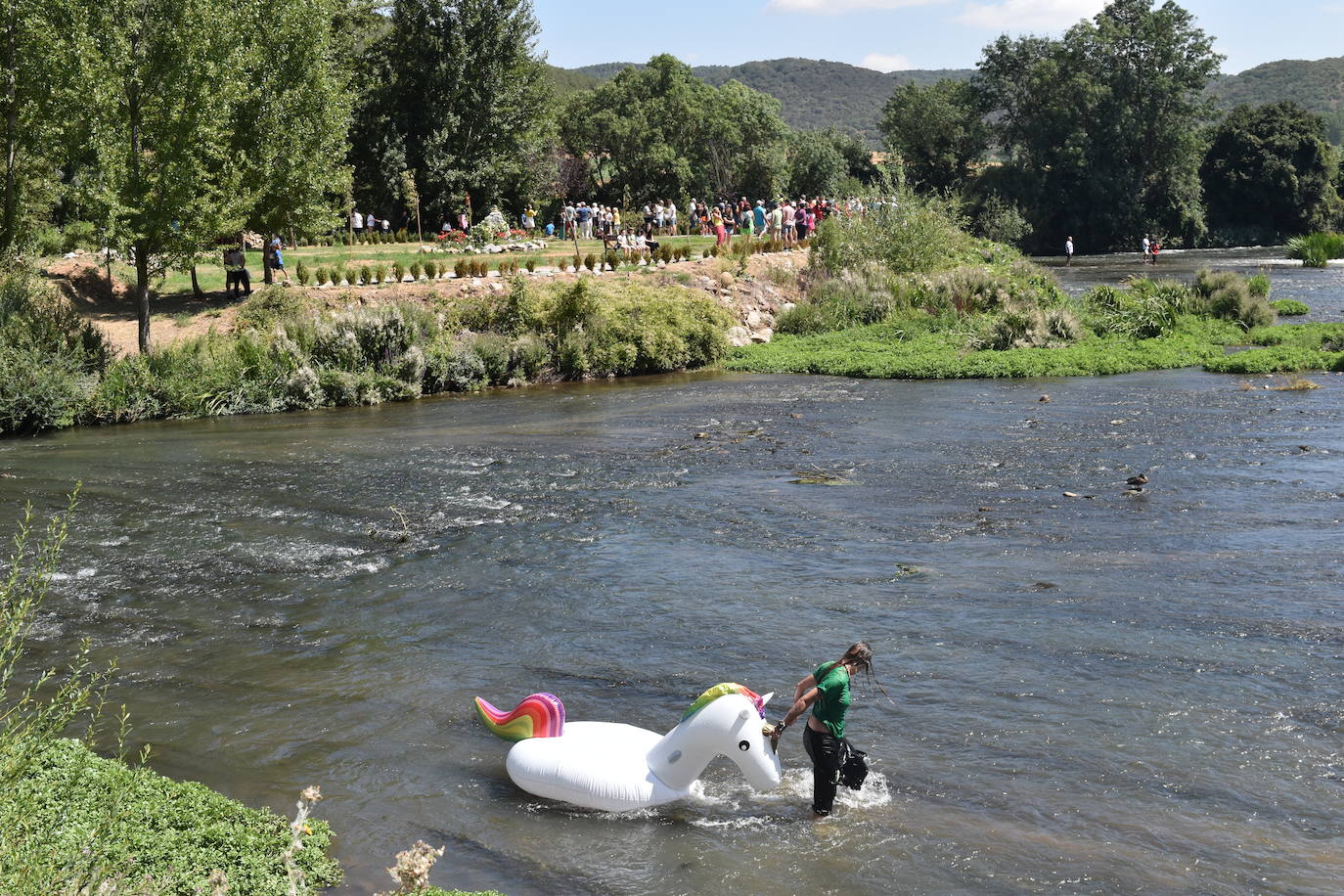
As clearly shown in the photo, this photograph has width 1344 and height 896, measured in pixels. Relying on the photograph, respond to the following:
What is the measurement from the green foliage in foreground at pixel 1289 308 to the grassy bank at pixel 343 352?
19775mm

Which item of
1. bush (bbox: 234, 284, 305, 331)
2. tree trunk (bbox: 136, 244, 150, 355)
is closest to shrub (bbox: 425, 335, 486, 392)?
bush (bbox: 234, 284, 305, 331)

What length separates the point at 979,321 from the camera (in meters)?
36.8

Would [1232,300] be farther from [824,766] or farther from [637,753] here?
[637,753]

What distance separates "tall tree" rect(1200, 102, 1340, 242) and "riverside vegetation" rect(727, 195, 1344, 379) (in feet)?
177

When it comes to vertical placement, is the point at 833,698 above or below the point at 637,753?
above

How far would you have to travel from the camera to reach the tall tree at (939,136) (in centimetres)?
9306

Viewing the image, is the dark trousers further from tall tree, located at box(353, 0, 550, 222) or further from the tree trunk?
tall tree, located at box(353, 0, 550, 222)

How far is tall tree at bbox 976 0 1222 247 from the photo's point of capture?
84.3m

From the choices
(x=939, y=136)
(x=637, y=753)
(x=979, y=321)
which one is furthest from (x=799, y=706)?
(x=939, y=136)

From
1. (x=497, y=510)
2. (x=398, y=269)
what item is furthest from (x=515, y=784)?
(x=398, y=269)

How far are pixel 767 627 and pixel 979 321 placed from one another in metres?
25.9

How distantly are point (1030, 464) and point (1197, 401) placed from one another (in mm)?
7707

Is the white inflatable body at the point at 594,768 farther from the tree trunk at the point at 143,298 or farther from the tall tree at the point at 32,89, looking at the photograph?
the tall tree at the point at 32,89

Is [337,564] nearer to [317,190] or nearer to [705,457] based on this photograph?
[705,457]
